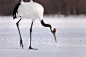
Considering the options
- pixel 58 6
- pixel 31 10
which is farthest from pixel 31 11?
pixel 58 6

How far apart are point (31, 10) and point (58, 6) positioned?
115 ft

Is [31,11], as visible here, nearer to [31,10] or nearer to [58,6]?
[31,10]

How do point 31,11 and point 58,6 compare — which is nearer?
point 31,11

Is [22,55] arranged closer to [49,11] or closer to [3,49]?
[3,49]

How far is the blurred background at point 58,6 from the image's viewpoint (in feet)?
122

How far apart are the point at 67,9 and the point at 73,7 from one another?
97 cm

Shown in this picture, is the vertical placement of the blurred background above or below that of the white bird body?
below

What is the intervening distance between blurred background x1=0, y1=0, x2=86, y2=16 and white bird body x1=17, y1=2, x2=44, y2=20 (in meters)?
30.0

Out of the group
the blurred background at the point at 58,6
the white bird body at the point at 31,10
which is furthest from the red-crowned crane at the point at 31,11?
the blurred background at the point at 58,6

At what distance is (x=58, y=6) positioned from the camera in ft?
134

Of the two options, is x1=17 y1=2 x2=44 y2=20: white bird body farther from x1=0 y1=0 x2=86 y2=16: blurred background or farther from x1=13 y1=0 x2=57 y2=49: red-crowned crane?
x1=0 y1=0 x2=86 y2=16: blurred background

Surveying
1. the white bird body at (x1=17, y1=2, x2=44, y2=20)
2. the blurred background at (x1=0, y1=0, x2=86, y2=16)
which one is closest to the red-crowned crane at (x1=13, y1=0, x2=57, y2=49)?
the white bird body at (x1=17, y1=2, x2=44, y2=20)

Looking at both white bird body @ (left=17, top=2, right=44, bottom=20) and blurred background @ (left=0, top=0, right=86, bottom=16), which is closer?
white bird body @ (left=17, top=2, right=44, bottom=20)

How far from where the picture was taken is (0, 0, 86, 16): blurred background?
122 feet
